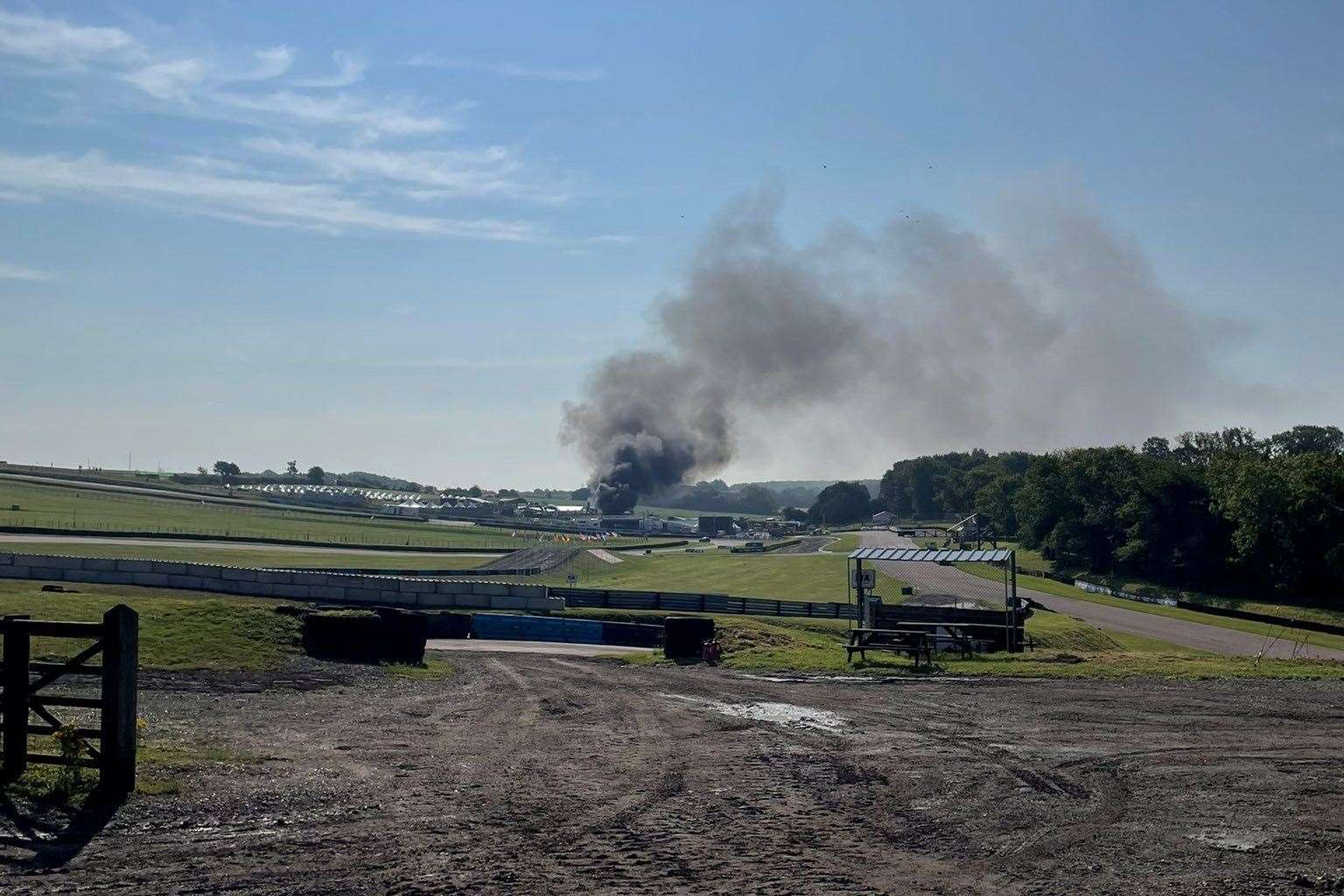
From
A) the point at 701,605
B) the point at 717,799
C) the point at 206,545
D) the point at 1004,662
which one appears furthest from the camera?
the point at 206,545

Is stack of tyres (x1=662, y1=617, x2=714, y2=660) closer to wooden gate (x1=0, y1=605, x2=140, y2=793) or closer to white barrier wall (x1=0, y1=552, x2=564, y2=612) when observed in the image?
white barrier wall (x1=0, y1=552, x2=564, y2=612)

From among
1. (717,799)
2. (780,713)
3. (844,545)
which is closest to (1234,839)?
(717,799)

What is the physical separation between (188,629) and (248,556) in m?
Result: 58.3

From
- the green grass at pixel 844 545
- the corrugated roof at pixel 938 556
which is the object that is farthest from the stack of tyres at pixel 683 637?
the green grass at pixel 844 545

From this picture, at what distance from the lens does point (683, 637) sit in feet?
→ 126

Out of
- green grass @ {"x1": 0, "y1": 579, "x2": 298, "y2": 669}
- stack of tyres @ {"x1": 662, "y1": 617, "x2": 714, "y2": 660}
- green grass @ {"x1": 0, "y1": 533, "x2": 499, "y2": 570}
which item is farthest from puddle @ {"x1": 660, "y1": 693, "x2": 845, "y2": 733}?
green grass @ {"x1": 0, "y1": 533, "x2": 499, "y2": 570}

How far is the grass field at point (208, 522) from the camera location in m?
110

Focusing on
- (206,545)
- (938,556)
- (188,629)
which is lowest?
(188,629)

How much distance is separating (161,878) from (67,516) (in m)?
112

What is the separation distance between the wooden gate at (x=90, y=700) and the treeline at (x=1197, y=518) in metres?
79.0

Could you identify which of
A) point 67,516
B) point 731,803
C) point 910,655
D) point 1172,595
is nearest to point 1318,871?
point 731,803

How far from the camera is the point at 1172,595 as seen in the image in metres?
88.5

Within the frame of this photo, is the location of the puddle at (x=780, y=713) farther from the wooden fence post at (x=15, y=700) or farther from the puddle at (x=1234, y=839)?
the wooden fence post at (x=15, y=700)

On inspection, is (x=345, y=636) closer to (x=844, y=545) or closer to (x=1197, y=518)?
(x=1197, y=518)
